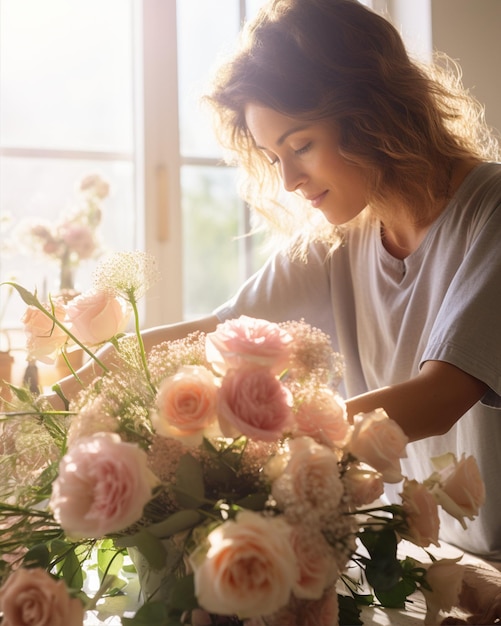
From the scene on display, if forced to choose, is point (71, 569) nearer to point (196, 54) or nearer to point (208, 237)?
point (208, 237)

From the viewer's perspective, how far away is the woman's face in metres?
1.20

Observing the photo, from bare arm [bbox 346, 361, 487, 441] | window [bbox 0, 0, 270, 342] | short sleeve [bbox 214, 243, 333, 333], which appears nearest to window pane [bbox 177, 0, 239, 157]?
window [bbox 0, 0, 270, 342]

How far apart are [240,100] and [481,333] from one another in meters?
0.56

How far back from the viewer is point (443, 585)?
25.4 inches

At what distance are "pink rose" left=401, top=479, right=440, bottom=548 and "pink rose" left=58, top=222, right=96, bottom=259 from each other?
4.75ft

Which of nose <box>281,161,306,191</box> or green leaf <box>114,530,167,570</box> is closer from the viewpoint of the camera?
green leaf <box>114,530,167,570</box>

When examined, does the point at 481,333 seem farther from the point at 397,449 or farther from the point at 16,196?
the point at 16,196

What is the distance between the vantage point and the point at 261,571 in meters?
0.49

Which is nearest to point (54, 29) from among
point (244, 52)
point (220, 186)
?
point (220, 186)

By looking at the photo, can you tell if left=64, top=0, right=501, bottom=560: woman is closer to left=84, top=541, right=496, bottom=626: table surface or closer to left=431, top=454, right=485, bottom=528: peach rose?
left=84, top=541, right=496, bottom=626: table surface

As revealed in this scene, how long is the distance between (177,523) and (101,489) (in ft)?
0.27

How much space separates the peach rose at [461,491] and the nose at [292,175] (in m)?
0.68

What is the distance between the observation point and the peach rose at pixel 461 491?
0.63m

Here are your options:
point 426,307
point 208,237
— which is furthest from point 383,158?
point 208,237
